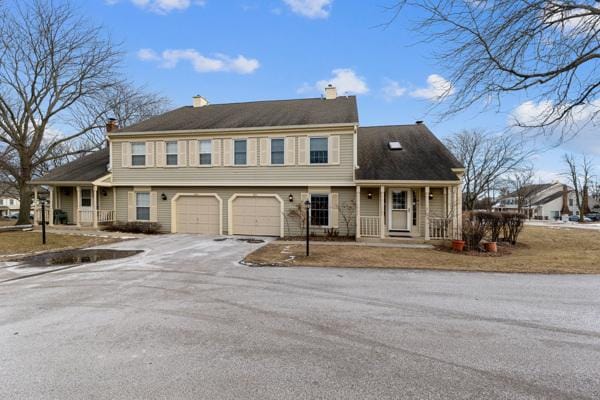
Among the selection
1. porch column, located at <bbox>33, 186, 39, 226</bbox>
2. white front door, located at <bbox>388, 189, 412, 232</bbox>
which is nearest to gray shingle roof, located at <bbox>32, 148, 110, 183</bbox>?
porch column, located at <bbox>33, 186, 39, 226</bbox>

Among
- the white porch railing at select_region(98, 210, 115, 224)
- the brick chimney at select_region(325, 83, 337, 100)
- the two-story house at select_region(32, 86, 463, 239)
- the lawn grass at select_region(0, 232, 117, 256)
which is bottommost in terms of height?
the lawn grass at select_region(0, 232, 117, 256)

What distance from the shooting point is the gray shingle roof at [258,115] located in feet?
46.9

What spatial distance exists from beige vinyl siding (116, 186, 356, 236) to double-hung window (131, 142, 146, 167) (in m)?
1.38

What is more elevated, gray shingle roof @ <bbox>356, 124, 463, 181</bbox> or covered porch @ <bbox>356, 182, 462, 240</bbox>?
gray shingle roof @ <bbox>356, 124, 463, 181</bbox>

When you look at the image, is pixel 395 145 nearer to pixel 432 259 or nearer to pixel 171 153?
pixel 432 259

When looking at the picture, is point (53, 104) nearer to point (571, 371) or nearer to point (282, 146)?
point (282, 146)

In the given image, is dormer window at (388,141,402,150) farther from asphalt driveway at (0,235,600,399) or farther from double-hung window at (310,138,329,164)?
asphalt driveway at (0,235,600,399)

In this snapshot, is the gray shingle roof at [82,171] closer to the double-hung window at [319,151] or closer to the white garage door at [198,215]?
the white garage door at [198,215]

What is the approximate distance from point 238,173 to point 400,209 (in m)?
7.69

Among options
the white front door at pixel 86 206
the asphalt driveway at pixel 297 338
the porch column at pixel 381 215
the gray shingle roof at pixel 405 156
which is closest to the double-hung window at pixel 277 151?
the gray shingle roof at pixel 405 156

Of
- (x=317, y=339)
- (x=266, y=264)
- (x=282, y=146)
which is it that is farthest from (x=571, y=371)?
(x=282, y=146)

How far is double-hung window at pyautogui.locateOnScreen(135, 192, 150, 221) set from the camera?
1558cm

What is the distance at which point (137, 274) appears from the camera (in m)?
7.05

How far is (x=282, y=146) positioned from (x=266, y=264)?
7268 mm
